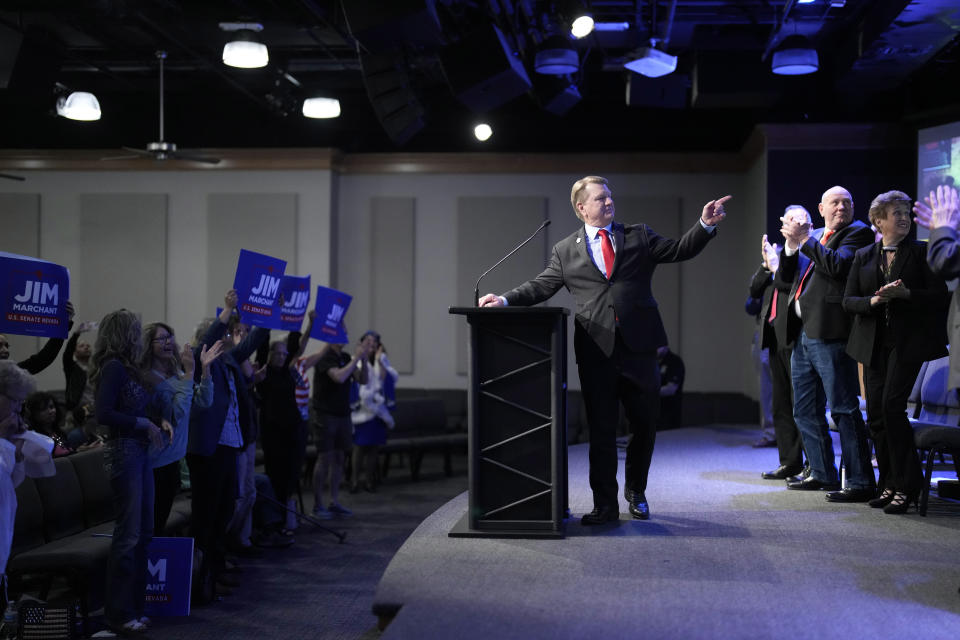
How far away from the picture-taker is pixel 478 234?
503 inches

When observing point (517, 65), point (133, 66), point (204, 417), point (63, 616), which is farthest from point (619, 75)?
point (63, 616)

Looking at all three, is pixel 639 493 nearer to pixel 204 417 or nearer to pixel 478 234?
pixel 204 417

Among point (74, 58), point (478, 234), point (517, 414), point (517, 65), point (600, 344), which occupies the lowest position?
point (517, 414)

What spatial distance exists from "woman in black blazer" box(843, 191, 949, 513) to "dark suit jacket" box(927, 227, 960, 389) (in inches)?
28.9

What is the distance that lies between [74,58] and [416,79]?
3549mm

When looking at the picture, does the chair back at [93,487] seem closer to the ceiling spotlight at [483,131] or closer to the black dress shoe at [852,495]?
the black dress shoe at [852,495]

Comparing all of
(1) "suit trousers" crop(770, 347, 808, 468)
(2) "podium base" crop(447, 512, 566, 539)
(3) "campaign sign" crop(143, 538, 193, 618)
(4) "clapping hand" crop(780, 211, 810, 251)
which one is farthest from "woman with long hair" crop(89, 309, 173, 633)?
(1) "suit trousers" crop(770, 347, 808, 468)

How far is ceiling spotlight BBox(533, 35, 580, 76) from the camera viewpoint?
8.03 m

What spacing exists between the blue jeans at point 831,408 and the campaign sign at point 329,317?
338 cm

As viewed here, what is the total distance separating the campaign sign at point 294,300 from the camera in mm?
6660

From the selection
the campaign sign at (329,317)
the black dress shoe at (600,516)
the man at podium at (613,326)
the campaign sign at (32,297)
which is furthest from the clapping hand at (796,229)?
the campaign sign at (32,297)

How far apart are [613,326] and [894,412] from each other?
58.4 inches

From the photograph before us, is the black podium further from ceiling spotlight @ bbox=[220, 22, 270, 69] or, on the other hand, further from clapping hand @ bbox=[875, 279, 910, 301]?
ceiling spotlight @ bbox=[220, 22, 270, 69]

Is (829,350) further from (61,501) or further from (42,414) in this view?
(42,414)
